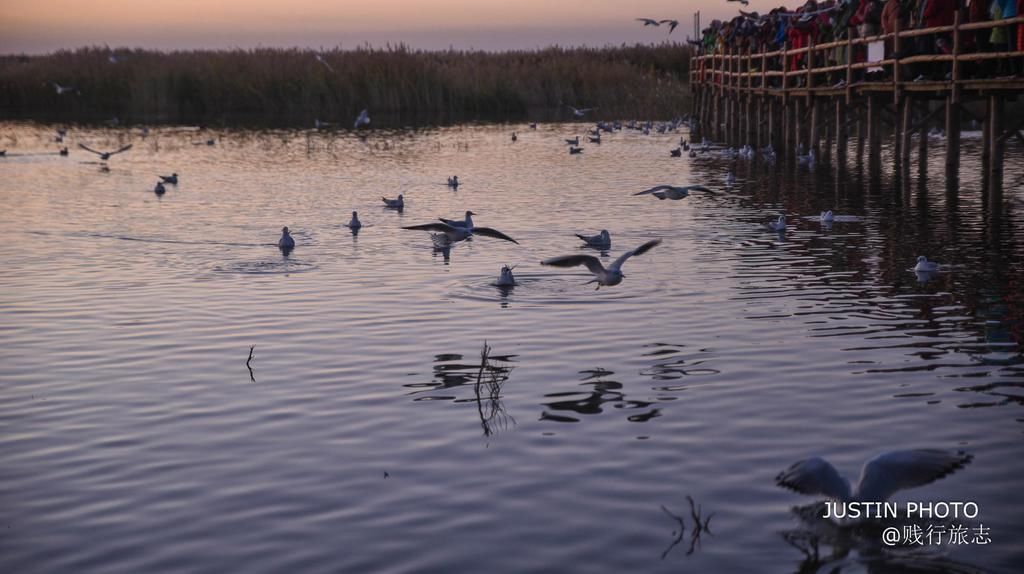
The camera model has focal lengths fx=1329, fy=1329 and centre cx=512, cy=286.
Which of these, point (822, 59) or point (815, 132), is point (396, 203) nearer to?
point (822, 59)

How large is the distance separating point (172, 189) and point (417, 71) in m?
25.6

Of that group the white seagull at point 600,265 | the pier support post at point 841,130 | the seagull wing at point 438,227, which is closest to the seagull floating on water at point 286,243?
the seagull wing at point 438,227

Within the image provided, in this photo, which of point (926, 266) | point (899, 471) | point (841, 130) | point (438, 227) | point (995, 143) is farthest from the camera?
point (841, 130)

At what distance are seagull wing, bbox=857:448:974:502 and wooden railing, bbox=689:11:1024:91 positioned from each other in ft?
36.7

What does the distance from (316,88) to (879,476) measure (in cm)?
4326

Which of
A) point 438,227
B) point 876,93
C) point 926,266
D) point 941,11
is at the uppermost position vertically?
point 941,11

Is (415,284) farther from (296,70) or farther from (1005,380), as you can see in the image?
(296,70)

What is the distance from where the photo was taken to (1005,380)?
304 inches

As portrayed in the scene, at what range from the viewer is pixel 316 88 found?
46969mm

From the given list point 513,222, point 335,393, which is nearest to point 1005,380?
point 335,393

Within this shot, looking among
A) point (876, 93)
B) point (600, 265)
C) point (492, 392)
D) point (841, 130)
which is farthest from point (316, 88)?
point (492, 392)

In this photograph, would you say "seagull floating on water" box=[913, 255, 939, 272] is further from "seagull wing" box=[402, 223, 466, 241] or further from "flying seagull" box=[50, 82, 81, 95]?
"flying seagull" box=[50, 82, 81, 95]

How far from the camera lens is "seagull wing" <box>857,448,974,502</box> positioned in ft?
17.0

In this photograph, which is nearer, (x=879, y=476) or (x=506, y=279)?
(x=879, y=476)
